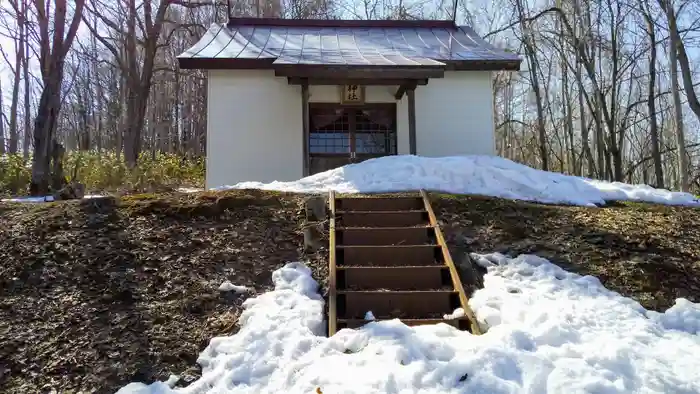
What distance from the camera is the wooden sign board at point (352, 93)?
33.9 ft

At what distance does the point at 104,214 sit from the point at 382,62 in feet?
18.4

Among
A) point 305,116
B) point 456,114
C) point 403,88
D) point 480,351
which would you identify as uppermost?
point 403,88

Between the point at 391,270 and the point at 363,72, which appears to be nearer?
the point at 391,270

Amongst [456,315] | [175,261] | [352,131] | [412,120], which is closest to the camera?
[456,315]

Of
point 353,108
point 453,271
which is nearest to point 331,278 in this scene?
point 453,271

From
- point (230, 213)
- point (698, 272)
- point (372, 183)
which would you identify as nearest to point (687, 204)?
point (698, 272)

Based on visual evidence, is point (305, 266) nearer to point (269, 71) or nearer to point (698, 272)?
point (698, 272)

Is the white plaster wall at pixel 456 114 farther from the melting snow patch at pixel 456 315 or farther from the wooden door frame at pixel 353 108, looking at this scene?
the melting snow patch at pixel 456 315

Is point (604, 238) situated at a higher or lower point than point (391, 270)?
higher

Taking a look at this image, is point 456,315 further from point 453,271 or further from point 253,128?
point 253,128

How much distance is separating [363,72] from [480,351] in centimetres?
671

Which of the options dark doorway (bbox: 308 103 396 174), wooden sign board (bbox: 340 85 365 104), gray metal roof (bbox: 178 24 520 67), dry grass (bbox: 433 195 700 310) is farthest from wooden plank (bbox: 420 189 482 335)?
wooden sign board (bbox: 340 85 365 104)

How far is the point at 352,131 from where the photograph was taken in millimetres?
10594

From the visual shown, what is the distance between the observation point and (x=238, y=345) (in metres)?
Result: 3.70
